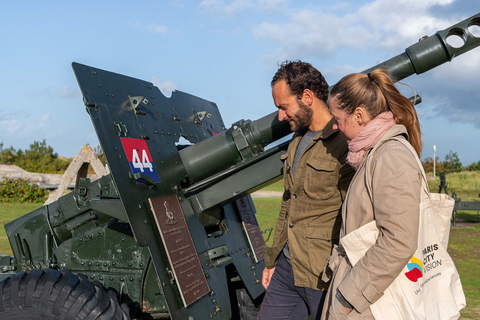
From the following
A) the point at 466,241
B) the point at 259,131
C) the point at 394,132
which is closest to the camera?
the point at 394,132

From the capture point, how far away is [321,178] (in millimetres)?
2705

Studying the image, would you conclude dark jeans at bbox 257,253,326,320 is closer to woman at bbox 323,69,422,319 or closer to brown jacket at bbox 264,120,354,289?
brown jacket at bbox 264,120,354,289

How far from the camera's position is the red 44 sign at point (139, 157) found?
11.2 feet

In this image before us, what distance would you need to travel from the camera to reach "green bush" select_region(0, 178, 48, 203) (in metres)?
16.5

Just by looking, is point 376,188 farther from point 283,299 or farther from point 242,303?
point 242,303

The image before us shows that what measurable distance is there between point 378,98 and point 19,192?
658 inches

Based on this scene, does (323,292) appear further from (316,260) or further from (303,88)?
(303,88)

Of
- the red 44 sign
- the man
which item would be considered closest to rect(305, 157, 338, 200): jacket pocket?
the man

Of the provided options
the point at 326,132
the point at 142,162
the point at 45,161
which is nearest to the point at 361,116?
the point at 326,132

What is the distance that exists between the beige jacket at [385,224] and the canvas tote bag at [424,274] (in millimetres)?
42

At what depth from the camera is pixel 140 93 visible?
155 inches

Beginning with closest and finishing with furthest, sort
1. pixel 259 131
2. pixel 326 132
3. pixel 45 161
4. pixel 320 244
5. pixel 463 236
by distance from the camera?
1. pixel 320 244
2. pixel 326 132
3. pixel 259 131
4. pixel 463 236
5. pixel 45 161

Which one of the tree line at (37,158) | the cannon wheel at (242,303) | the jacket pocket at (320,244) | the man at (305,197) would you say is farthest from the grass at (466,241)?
the tree line at (37,158)

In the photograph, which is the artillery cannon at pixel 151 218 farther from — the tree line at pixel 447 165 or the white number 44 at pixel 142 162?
the tree line at pixel 447 165
